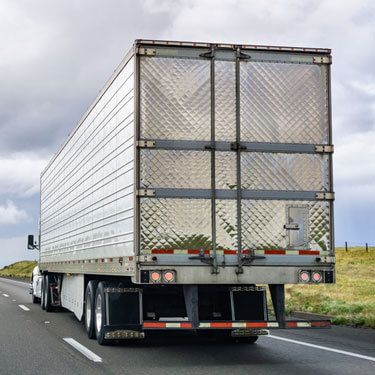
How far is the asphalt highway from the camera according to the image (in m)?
9.70

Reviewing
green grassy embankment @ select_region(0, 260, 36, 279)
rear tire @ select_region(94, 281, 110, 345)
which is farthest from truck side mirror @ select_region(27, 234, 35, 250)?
green grassy embankment @ select_region(0, 260, 36, 279)

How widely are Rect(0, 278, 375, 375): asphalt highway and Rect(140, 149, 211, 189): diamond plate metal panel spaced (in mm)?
2514

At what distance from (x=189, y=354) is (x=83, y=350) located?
171cm

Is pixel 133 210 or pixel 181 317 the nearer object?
pixel 133 210

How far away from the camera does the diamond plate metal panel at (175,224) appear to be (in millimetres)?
10180

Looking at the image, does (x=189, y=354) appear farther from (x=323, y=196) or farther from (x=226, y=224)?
(x=323, y=196)

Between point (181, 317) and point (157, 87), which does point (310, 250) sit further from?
point (157, 87)

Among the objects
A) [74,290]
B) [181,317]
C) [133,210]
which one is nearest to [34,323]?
[74,290]

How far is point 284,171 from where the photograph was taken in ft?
35.4

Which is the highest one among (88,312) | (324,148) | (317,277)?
(324,148)

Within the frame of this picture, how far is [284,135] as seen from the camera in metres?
10.8

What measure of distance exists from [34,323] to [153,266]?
7679 mm

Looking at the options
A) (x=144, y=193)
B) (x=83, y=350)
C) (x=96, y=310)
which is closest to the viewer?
(x=144, y=193)

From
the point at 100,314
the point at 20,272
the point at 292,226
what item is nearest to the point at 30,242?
the point at 100,314
